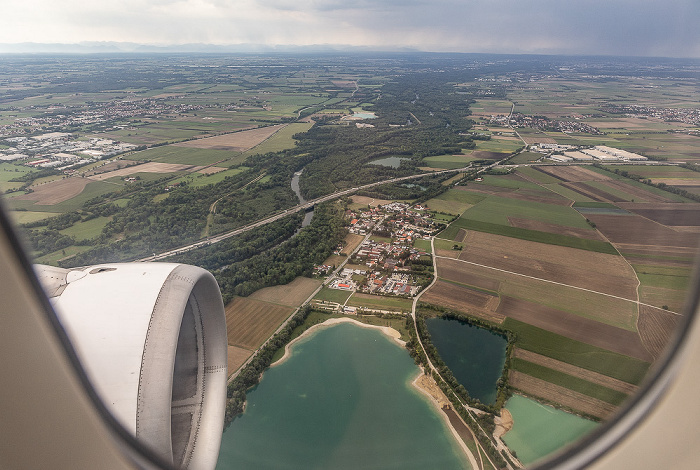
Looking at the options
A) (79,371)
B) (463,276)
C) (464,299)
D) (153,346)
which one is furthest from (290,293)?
(79,371)

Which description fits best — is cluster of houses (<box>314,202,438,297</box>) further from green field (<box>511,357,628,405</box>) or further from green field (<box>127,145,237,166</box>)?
green field (<box>127,145,237,166</box>)

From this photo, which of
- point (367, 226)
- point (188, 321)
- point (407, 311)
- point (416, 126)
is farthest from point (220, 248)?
point (416, 126)

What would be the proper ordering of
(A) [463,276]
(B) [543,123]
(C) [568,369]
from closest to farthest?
(C) [568,369], (A) [463,276], (B) [543,123]

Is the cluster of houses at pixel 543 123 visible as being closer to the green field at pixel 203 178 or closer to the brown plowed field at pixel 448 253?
the brown plowed field at pixel 448 253

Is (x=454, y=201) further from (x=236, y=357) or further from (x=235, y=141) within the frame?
(x=235, y=141)

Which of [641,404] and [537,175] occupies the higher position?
[641,404]

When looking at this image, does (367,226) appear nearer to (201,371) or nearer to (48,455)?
(201,371)
